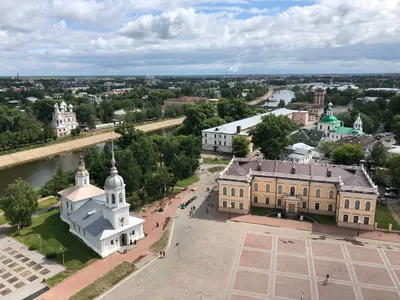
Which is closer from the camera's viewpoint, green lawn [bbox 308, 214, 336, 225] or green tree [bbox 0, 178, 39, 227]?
green tree [bbox 0, 178, 39, 227]

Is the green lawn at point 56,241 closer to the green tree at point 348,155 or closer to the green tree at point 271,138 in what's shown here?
the green tree at point 271,138

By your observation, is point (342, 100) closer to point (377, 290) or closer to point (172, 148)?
point (172, 148)

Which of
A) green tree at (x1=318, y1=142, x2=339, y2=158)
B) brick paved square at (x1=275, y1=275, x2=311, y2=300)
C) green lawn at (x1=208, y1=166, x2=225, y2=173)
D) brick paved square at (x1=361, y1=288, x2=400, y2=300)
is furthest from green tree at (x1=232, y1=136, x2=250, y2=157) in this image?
brick paved square at (x1=361, y1=288, x2=400, y2=300)

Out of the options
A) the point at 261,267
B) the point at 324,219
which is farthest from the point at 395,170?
the point at 261,267

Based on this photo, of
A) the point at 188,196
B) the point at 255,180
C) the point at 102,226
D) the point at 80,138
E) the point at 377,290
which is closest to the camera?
the point at 377,290

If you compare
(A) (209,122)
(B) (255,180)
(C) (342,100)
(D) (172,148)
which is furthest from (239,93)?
(B) (255,180)

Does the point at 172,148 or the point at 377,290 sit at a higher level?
the point at 172,148

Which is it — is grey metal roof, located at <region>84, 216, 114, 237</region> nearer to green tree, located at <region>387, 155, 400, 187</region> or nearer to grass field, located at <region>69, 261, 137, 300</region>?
grass field, located at <region>69, 261, 137, 300</region>
